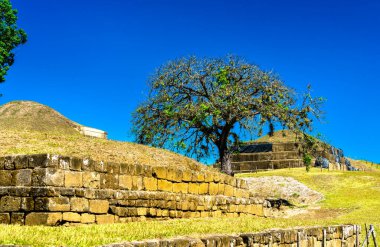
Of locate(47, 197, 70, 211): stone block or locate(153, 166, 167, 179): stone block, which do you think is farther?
locate(153, 166, 167, 179): stone block

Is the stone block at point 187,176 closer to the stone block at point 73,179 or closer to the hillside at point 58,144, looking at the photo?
the hillside at point 58,144

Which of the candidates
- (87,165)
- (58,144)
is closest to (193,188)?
(58,144)

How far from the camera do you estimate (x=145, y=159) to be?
16.3 meters

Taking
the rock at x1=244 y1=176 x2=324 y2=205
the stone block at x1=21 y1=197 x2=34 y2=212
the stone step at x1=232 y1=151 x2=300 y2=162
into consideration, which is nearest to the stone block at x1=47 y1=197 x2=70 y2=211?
the stone block at x1=21 y1=197 x2=34 y2=212

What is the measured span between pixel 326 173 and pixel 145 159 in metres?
29.7

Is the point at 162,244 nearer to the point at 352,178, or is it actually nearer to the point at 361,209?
the point at 361,209

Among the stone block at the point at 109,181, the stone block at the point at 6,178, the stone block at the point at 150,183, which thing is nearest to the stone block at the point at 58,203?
the stone block at the point at 6,178

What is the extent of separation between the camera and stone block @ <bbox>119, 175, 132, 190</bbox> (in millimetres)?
12820

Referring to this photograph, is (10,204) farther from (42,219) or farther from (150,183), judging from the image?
(150,183)

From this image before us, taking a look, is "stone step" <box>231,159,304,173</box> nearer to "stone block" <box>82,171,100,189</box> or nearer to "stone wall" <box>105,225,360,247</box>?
"stone wall" <box>105,225,360,247</box>

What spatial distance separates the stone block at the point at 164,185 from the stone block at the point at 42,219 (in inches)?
162

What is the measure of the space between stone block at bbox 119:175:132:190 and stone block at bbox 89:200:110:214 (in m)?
0.93

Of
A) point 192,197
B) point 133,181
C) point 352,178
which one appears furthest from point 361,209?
point 133,181

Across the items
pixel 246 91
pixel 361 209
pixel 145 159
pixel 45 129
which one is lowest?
pixel 361 209
